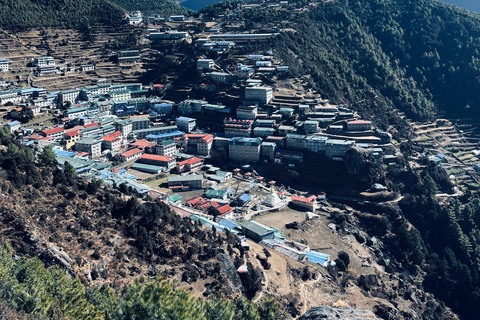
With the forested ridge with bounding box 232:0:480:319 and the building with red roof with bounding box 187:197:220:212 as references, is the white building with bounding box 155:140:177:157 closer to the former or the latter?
the building with red roof with bounding box 187:197:220:212

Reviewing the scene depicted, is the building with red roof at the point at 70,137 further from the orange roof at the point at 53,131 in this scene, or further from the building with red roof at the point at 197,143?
the building with red roof at the point at 197,143

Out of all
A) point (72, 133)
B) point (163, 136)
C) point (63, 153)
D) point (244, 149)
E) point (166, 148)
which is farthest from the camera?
point (163, 136)

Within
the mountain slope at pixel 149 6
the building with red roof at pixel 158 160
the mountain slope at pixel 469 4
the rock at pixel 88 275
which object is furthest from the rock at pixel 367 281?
the mountain slope at pixel 469 4

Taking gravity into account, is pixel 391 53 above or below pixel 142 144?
above

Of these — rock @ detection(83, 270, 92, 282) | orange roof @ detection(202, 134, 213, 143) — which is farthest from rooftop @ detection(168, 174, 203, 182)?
rock @ detection(83, 270, 92, 282)

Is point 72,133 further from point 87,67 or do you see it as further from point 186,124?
point 87,67

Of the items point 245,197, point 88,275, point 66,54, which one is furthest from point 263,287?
point 66,54
